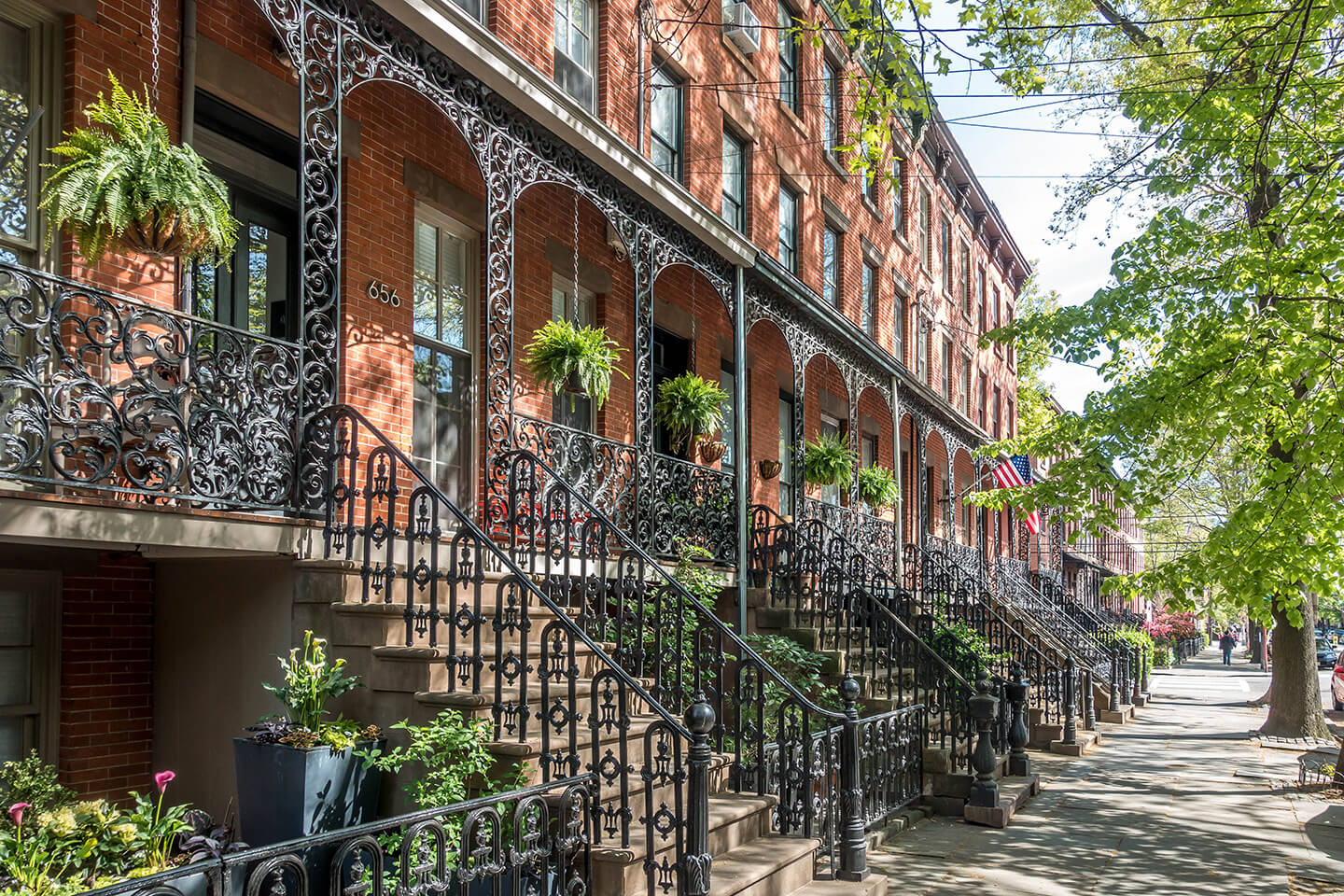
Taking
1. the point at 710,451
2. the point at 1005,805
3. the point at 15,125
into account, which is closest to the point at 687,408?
the point at 710,451

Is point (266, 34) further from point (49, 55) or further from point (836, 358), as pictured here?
point (836, 358)

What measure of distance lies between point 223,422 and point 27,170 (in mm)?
2134

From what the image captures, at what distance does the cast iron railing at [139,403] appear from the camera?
17.1 ft

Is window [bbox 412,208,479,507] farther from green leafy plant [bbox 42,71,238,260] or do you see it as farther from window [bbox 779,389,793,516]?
window [bbox 779,389,793,516]

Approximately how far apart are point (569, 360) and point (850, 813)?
14.5ft

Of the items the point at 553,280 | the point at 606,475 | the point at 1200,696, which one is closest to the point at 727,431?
the point at 553,280

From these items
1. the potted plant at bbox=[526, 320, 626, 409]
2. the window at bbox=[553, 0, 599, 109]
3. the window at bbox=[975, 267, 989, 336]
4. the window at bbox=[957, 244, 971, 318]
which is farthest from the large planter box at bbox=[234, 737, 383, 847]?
the window at bbox=[975, 267, 989, 336]

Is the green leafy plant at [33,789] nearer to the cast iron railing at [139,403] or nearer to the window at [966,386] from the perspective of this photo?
the cast iron railing at [139,403]

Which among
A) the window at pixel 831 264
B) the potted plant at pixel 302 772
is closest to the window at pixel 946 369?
the window at pixel 831 264

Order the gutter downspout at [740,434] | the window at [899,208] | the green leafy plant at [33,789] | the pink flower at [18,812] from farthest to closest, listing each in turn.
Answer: the window at [899,208] < the gutter downspout at [740,434] < the green leafy plant at [33,789] < the pink flower at [18,812]

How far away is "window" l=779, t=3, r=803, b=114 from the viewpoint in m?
17.9

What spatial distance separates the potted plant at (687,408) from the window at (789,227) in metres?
5.77

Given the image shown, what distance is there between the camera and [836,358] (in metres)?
16.3

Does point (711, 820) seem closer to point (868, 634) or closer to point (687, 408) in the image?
point (687, 408)
